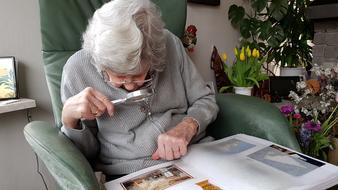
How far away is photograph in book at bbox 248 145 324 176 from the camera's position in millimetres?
616

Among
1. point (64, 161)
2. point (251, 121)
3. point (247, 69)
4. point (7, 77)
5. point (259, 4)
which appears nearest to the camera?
point (64, 161)

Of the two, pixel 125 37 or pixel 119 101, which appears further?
pixel 119 101

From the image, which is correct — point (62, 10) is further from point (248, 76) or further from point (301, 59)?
point (301, 59)

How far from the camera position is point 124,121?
30.9 inches

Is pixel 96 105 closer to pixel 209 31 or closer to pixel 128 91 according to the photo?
pixel 128 91

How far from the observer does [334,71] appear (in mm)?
1257

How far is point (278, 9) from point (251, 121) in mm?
1043

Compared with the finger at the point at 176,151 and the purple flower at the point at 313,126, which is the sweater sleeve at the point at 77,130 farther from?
the purple flower at the point at 313,126

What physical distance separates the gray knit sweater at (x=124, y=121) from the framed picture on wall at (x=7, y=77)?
30 centimetres

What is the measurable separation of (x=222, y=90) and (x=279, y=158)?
3.03ft

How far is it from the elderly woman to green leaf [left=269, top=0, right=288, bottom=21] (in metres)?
0.97

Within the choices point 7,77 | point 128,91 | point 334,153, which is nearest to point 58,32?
point 7,77

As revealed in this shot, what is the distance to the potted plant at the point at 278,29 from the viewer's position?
1.66 meters

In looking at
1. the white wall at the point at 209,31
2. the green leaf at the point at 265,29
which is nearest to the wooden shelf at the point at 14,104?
the white wall at the point at 209,31
